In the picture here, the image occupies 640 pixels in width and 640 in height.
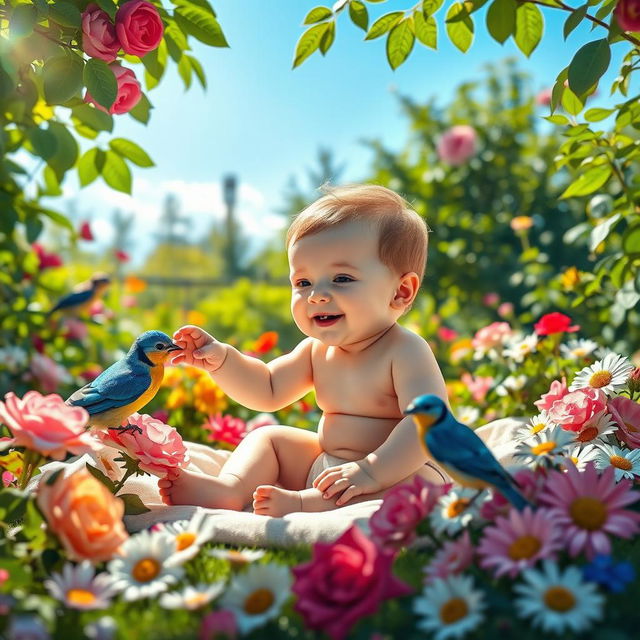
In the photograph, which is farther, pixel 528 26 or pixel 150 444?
pixel 528 26

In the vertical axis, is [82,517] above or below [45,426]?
below

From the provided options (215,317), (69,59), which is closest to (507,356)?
(69,59)

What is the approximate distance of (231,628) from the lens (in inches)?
41.4

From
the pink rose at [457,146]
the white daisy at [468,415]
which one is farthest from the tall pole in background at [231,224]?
the white daisy at [468,415]

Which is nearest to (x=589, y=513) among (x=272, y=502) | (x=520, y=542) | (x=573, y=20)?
(x=520, y=542)

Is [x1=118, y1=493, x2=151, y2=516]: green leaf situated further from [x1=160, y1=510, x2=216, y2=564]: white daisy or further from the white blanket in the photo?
[x1=160, y1=510, x2=216, y2=564]: white daisy

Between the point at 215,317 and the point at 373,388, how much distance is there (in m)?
6.01

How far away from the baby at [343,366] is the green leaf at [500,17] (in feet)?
1.75

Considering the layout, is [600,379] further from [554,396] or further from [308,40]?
[308,40]

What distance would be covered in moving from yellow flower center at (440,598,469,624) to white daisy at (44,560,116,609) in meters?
0.50

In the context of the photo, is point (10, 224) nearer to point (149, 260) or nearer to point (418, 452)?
point (418, 452)

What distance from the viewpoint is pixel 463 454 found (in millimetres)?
1276

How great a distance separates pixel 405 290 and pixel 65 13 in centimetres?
111

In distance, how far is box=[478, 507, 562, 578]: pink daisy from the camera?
3.77 ft
